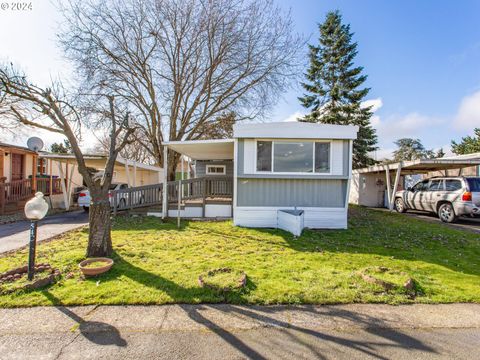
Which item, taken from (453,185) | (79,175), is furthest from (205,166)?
(453,185)

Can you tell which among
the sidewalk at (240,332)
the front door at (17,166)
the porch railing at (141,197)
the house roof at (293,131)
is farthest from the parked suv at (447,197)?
the front door at (17,166)

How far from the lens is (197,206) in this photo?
375 inches

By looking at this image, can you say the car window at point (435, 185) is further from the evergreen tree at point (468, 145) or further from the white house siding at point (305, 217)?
the evergreen tree at point (468, 145)

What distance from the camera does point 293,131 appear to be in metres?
7.40

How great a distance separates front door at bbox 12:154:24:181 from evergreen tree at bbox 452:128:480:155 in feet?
112

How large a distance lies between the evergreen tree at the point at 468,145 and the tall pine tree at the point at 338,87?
9498 mm

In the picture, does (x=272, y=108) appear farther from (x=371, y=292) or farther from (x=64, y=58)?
(x=371, y=292)

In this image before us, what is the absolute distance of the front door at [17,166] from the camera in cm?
1393

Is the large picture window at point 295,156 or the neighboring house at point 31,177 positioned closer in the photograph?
the large picture window at point 295,156

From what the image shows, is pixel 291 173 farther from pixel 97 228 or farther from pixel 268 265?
pixel 97 228

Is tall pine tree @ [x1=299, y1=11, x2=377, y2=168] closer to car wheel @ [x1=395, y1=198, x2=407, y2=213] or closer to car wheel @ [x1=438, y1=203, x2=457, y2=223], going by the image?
car wheel @ [x1=395, y1=198, x2=407, y2=213]

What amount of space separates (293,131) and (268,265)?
4.34 meters

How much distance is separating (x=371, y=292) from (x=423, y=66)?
12.3 metres

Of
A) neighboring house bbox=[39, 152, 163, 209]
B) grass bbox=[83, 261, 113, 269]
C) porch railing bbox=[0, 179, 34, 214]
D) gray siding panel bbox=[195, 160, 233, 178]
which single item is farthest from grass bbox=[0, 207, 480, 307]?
neighboring house bbox=[39, 152, 163, 209]
